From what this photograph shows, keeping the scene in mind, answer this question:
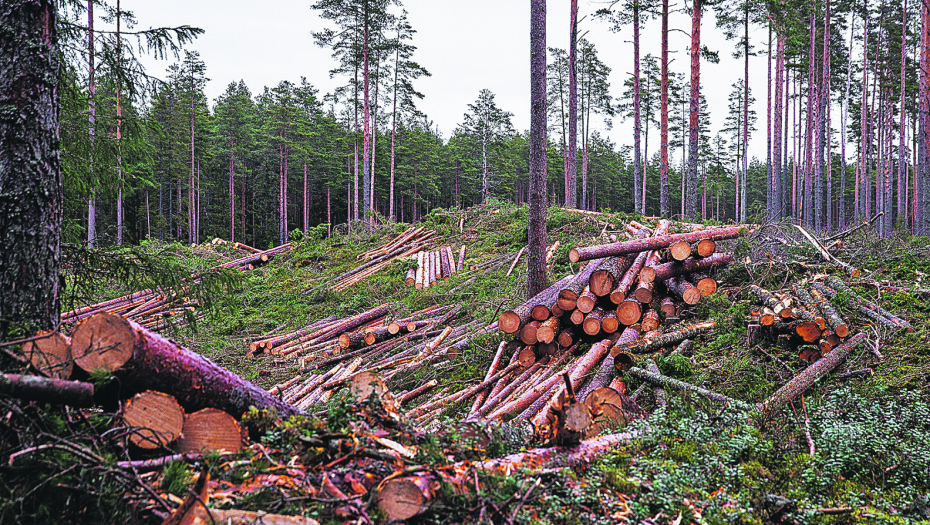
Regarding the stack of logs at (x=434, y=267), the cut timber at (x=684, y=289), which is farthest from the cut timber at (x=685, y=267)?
the stack of logs at (x=434, y=267)

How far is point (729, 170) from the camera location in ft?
177

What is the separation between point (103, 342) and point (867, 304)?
8.04m

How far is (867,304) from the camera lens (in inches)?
243

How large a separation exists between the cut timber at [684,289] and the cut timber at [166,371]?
6.05 m

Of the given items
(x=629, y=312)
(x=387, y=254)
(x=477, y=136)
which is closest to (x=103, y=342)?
A: (x=629, y=312)

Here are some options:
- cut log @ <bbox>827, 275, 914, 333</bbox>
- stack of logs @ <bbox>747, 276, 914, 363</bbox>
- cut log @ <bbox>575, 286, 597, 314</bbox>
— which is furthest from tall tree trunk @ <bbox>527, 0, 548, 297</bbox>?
cut log @ <bbox>827, 275, 914, 333</bbox>

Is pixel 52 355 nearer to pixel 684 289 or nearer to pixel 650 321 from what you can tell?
pixel 650 321

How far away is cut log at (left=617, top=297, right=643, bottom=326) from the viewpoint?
6.54 m

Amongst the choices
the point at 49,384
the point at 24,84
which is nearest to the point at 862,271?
the point at 49,384

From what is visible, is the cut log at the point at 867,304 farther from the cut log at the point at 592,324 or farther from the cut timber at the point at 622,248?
the cut log at the point at 592,324

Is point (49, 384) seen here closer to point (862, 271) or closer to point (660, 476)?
point (660, 476)

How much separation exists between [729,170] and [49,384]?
61695 millimetres

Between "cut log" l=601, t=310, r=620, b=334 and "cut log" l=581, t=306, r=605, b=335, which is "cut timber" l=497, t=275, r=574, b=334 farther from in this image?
"cut log" l=601, t=310, r=620, b=334

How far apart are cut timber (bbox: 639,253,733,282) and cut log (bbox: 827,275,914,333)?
4.74 feet
